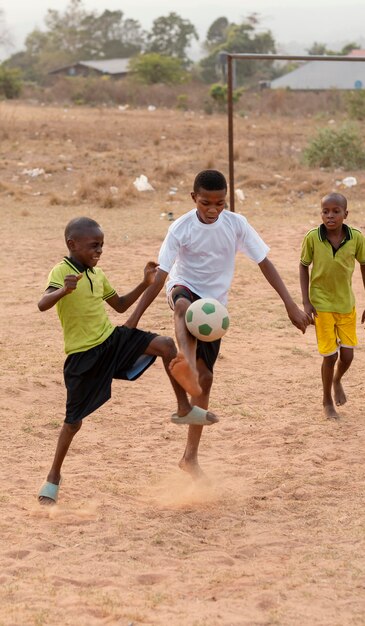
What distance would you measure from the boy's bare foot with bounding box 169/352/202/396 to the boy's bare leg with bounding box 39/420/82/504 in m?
0.59

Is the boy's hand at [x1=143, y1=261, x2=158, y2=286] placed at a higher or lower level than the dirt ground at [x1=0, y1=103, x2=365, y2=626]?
higher

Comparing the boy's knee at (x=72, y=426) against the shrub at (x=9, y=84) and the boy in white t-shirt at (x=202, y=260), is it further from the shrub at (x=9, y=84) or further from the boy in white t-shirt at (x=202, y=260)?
the shrub at (x=9, y=84)

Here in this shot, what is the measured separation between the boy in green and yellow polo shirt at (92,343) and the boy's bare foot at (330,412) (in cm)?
187

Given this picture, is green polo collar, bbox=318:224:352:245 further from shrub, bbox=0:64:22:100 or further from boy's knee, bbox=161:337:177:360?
shrub, bbox=0:64:22:100

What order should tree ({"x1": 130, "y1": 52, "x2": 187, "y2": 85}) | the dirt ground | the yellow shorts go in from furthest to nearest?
tree ({"x1": 130, "y1": 52, "x2": 187, "y2": 85})
the yellow shorts
the dirt ground

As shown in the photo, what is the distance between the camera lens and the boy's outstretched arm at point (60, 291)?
439 cm

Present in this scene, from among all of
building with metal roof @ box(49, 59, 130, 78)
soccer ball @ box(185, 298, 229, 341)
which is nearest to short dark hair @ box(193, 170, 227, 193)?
soccer ball @ box(185, 298, 229, 341)

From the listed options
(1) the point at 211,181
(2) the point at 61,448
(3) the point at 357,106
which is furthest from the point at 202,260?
(3) the point at 357,106

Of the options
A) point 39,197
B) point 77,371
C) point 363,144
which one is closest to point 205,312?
point 77,371

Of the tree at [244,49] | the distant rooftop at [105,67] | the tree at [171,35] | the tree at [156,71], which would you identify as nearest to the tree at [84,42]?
the tree at [171,35]

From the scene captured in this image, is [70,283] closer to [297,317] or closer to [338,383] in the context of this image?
[297,317]

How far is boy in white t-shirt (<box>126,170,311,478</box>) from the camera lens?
4.80m

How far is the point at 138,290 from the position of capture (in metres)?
4.82

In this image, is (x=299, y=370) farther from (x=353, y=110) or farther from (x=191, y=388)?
(x=353, y=110)
